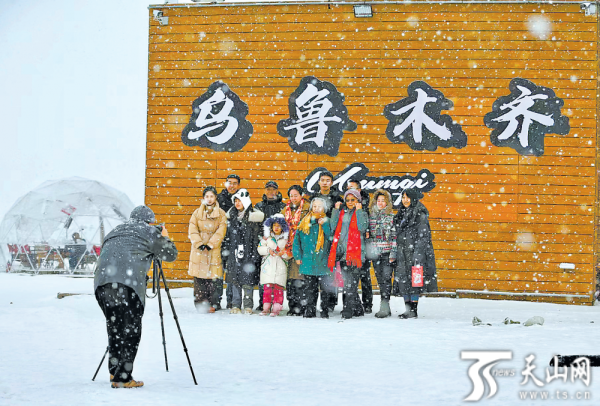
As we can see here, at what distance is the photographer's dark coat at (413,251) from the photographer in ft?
26.6

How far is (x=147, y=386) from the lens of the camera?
15.3 ft

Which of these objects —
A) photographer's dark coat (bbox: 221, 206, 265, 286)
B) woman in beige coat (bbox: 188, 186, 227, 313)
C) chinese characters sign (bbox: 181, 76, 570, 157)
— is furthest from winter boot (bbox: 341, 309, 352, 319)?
chinese characters sign (bbox: 181, 76, 570, 157)

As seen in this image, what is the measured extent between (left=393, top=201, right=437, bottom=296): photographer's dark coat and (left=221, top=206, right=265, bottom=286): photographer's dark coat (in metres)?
1.74

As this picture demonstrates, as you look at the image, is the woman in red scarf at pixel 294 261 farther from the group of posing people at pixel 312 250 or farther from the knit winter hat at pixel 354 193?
the knit winter hat at pixel 354 193

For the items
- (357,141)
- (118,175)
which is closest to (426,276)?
(357,141)

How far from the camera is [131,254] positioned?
4840mm

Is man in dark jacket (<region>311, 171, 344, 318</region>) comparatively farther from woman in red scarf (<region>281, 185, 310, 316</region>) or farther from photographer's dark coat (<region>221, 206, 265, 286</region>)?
photographer's dark coat (<region>221, 206, 265, 286</region>)

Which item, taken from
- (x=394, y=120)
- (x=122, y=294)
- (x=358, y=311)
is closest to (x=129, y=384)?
(x=122, y=294)

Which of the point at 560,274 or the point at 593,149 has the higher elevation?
the point at 593,149

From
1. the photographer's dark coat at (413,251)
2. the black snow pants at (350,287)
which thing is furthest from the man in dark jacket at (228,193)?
the photographer's dark coat at (413,251)

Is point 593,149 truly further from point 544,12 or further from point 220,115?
point 220,115

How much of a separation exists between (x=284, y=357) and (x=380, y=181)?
5787mm

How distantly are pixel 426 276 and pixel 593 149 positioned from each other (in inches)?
176

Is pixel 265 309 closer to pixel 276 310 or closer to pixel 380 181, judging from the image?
pixel 276 310
